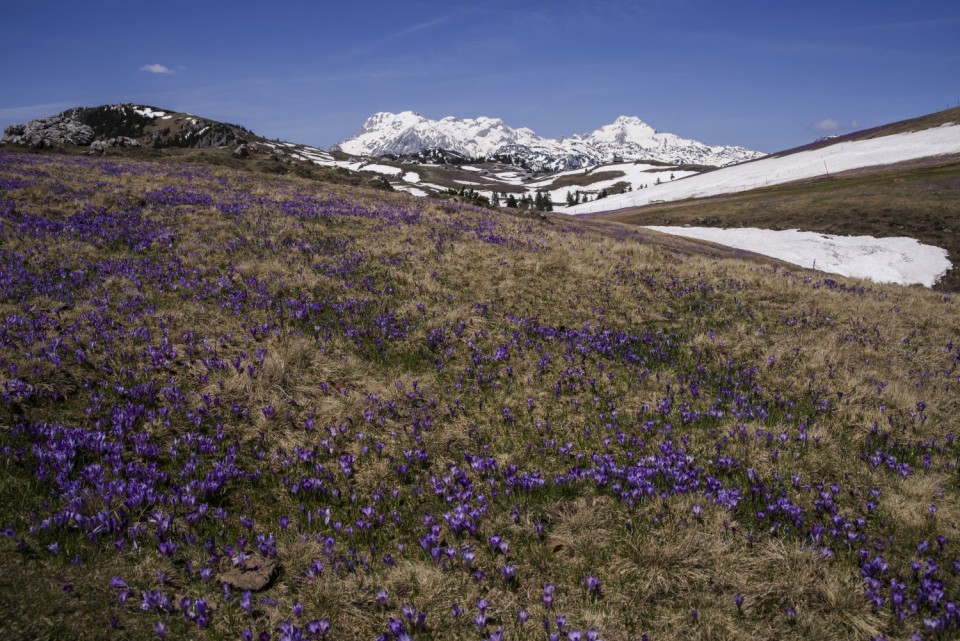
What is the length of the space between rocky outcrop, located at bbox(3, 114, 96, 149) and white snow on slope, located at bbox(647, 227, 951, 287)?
73.2 meters

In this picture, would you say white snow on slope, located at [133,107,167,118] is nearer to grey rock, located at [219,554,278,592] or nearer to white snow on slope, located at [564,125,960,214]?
white snow on slope, located at [564,125,960,214]

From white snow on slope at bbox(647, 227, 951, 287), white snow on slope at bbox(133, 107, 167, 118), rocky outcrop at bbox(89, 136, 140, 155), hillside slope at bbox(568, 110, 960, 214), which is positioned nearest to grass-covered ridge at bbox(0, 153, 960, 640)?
white snow on slope at bbox(647, 227, 951, 287)

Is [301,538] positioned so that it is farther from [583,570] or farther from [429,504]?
[583,570]

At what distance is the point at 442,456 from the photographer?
6551 mm

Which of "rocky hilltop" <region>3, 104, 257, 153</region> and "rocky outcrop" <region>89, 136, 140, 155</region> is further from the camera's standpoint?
"rocky hilltop" <region>3, 104, 257, 153</region>

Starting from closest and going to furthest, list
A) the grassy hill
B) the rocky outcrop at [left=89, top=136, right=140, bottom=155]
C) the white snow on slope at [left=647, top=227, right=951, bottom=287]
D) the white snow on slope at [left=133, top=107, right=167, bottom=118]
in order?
the white snow on slope at [left=647, top=227, right=951, bottom=287], the rocky outcrop at [left=89, top=136, right=140, bottom=155], the grassy hill, the white snow on slope at [left=133, top=107, right=167, bottom=118]

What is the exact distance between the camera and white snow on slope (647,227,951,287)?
38.0 m

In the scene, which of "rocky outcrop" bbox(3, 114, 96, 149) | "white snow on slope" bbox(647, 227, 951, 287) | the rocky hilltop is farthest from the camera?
the rocky hilltop

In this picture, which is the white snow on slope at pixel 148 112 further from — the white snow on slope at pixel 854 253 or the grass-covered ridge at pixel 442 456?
the grass-covered ridge at pixel 442 456

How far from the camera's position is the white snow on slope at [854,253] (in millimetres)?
38031

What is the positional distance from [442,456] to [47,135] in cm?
7142

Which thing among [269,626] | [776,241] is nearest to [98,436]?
[269,626]

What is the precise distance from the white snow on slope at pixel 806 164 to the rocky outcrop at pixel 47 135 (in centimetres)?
10859

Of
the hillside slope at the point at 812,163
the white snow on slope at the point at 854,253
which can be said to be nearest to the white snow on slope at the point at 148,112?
the hillside slope at the point at 812,163
